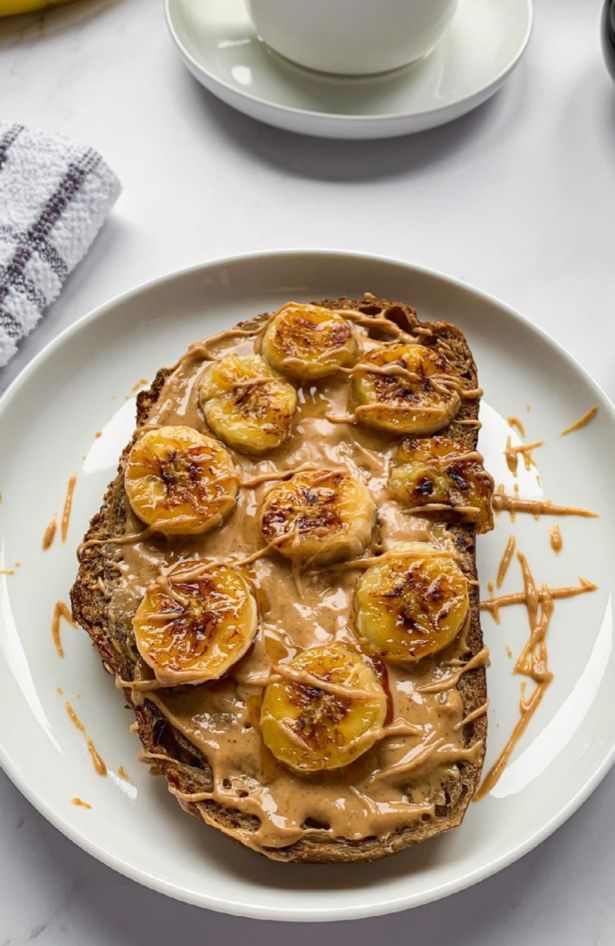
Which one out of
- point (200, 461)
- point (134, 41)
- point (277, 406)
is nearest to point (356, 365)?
point (277, 406)

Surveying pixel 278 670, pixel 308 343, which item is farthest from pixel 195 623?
pixel 308 343

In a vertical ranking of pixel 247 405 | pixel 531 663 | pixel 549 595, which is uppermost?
pixel 247 405

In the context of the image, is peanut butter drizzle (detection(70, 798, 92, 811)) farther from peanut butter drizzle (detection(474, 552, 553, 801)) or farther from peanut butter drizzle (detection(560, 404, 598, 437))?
peanut butter drizzle (detection(560, 404, 598, 437))

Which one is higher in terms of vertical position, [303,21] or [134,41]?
[303,21]

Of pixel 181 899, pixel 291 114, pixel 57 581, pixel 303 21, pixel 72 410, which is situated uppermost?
pixel 303 21

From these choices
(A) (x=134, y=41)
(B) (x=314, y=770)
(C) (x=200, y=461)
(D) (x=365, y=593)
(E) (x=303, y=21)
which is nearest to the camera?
(B) (x=314, y=770)

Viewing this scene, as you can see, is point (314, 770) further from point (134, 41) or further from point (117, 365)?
point (134, 41)

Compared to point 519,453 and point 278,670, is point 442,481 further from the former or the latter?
point 278,670
